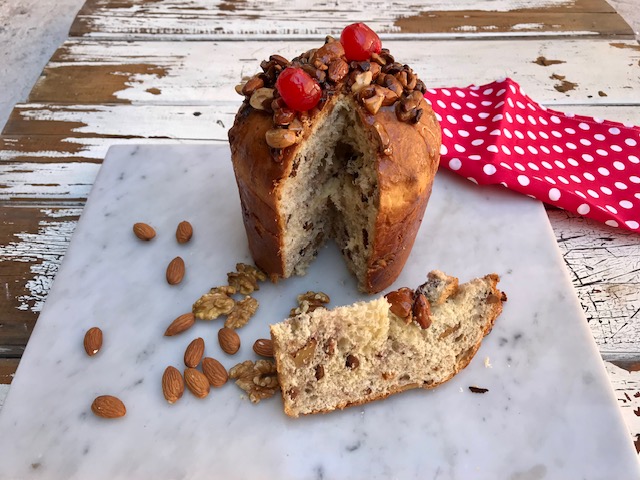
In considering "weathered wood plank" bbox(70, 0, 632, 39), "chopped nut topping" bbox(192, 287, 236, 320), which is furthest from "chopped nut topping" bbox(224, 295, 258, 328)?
"weathered wood plank" bbox(70, 0, 632, 39)

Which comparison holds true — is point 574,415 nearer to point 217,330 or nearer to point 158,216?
point 217,330

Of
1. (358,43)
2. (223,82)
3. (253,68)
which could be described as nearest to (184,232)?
(358,43)

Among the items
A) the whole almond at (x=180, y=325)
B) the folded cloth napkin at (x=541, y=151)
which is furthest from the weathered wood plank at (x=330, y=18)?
the whole almond at (x=180, y=325)

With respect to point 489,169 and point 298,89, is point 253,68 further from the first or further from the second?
point 298,89

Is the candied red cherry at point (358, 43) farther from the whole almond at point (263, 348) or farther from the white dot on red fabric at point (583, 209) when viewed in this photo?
the white dot on red fabric at point (583, 209)

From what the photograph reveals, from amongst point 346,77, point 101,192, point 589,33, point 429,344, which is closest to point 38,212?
point 101,192

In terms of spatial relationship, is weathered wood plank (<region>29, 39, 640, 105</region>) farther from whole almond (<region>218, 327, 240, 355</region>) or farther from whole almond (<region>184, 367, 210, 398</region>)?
whole almond (<region>184, 367, 210, 398</region>)
